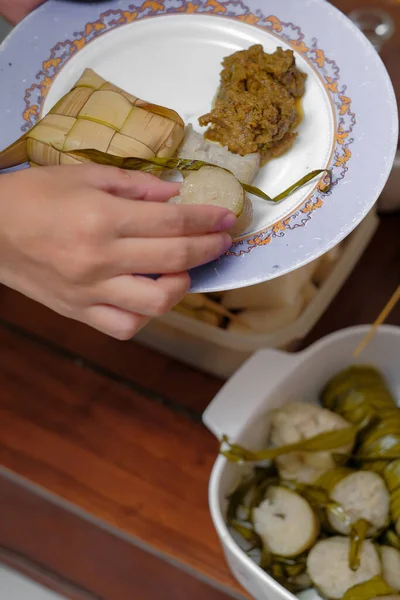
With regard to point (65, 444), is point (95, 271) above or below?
above

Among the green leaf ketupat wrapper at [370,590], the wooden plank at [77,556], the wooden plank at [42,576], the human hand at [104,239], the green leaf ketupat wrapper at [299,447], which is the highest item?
the human hand at [104,239]

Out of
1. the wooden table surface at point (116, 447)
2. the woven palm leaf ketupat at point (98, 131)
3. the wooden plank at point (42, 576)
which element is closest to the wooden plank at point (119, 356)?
the wooden table surface at point (116, 447)

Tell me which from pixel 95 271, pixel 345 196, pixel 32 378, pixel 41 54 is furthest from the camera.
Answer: pixel 32 378

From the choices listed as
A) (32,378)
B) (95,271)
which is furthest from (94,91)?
(32,378)

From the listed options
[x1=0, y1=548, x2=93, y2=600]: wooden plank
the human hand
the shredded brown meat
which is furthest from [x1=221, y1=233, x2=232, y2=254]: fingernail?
[x1=0, y1=548, x2=93, y2=600]: wooden plank

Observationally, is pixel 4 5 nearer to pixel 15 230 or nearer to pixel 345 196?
pixel 15 230

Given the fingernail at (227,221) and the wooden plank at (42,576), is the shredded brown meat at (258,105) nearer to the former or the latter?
the fingernail at (227,221)

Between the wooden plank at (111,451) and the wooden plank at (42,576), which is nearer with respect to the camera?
the wooden plank at (111,451)
